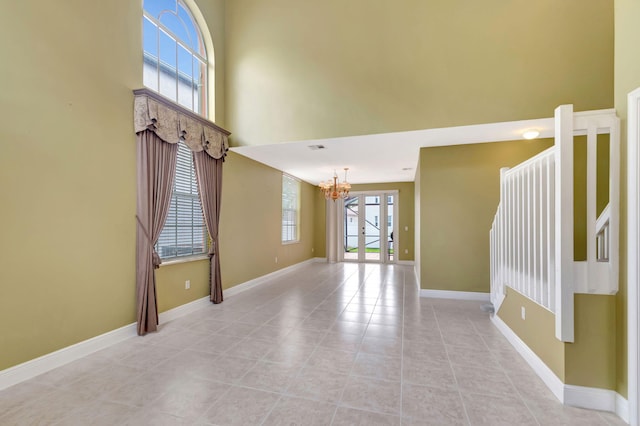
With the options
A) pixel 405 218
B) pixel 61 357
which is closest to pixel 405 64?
pixel 61 357

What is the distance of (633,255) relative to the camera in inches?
70.7

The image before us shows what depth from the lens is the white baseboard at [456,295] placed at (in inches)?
188

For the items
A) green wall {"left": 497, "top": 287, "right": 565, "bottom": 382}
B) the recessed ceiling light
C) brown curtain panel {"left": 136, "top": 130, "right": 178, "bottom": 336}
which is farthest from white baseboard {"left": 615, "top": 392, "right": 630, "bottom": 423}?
brown curtain panel {"left": 136, "top": 130, "right": 178, "bottom": 336}

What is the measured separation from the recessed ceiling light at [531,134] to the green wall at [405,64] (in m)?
0.58

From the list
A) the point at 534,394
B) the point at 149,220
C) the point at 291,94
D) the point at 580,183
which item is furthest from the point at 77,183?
the point at 580,183

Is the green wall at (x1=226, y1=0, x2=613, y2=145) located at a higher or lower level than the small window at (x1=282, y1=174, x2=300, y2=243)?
higher

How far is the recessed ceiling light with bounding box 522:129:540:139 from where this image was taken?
4.11 meters

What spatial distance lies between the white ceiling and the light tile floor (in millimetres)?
2633

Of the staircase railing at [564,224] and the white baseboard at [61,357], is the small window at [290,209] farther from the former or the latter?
the staircase railing at [564,224]

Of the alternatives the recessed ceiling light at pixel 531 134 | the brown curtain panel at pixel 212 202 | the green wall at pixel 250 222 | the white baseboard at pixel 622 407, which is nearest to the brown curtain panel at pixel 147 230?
the brown curtain panel at pixel 212 202

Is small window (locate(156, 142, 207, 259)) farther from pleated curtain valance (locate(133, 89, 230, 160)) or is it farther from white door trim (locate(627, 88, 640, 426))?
white door trim (locate(627, 88, 640, 426))

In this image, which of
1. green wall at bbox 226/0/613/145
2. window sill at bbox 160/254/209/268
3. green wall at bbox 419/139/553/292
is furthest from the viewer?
green wall at bbox 419/139/553/292

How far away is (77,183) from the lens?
2742 mm

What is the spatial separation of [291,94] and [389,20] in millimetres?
1780
